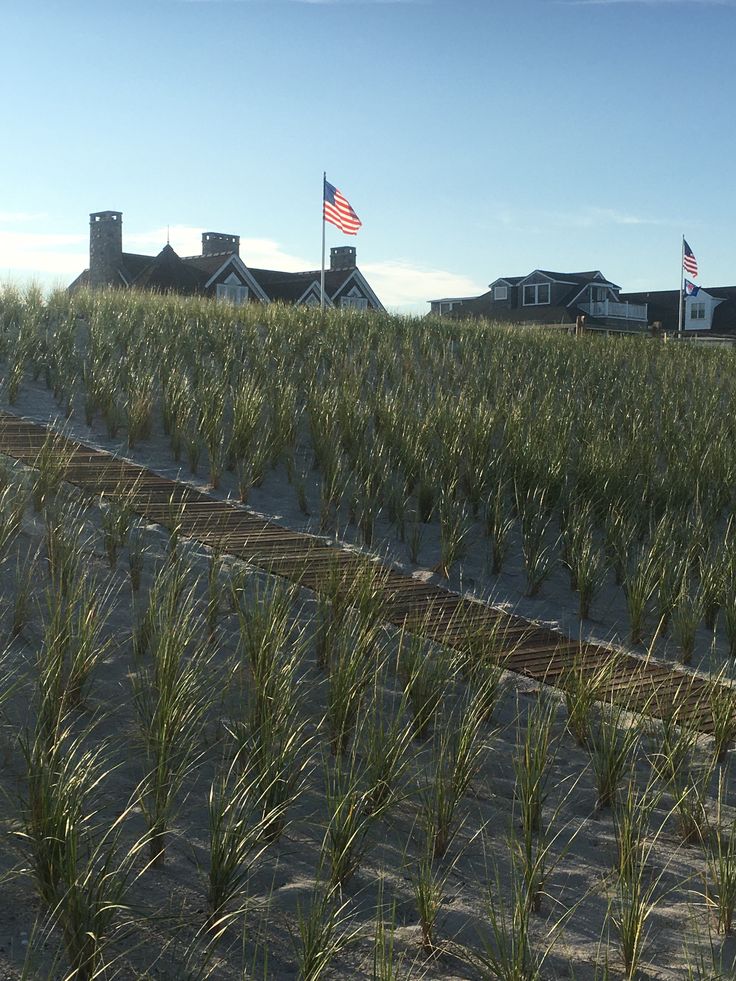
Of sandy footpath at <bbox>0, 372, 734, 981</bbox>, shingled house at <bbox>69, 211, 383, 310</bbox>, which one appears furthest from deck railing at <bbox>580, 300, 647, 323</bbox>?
sandy footpath at <bbox>0, 372, 734, 981</bbox>

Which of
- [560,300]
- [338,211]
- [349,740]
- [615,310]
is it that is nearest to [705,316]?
[615,310]

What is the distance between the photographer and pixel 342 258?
40812 millimetres

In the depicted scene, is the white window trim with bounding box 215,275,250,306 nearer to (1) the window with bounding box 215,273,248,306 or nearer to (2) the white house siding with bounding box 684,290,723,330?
(1) the window with bounding box 215,273,248,306

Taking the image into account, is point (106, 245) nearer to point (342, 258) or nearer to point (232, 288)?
point (232, 288)

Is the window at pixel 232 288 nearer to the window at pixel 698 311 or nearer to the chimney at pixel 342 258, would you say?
the chimney at pixel 342 258

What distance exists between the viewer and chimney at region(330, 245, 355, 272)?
40.5 metres

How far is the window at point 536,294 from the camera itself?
151ft

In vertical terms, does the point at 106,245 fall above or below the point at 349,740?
above

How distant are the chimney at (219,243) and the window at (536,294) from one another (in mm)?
14600

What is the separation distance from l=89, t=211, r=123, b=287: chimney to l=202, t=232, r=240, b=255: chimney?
6911 millimetres

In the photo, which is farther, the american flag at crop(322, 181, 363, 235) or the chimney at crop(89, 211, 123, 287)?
the chimney at crop(89, 211, 123, 287)

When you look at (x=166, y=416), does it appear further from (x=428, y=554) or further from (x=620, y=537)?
(x=620, y=537)

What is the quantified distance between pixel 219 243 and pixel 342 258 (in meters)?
4.99

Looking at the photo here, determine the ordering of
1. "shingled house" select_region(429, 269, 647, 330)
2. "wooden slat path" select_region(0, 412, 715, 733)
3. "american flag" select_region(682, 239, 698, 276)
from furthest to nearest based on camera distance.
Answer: "shingled house" select_region(429, 269, 647, 330) < "american flag" select_region(682, 239, 698, 276) < "wooden slat path" select_region(0, 412, 715, 733)
